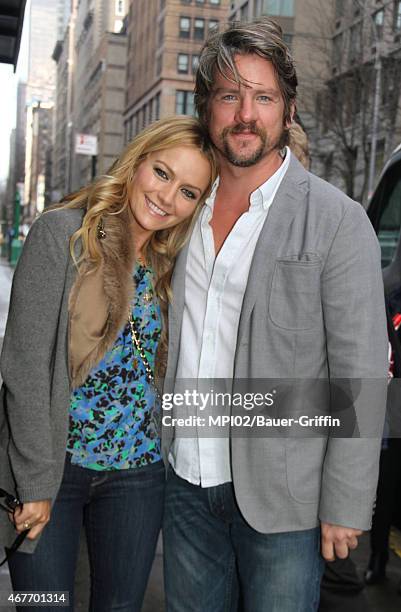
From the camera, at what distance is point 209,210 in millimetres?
2480

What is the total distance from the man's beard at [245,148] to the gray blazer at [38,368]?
54cm

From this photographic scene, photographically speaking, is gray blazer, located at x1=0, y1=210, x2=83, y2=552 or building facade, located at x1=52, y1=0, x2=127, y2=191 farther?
building facade, located at x1=52, y1=0, x2=127, y2=191

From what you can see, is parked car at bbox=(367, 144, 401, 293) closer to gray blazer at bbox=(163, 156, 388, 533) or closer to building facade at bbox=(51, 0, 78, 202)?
gray blazer at bbox=(163, 156, 388, 533)

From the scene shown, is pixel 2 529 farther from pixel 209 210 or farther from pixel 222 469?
pixel 209 210

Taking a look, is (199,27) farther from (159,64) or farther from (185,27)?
(159,64)

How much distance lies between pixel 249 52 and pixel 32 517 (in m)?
1.49

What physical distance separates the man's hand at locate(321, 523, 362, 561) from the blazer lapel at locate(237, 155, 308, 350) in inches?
22.6

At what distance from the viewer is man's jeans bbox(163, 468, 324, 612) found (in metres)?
2.17

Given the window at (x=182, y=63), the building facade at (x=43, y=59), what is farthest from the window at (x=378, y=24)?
the building facade at (x=43, y=59)

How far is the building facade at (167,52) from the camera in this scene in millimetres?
60000

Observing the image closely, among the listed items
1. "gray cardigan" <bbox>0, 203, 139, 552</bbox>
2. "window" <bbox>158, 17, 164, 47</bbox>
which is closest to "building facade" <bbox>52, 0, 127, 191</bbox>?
"window" <bbox>158, 17, 164, 47</bbox>

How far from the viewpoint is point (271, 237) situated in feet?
7.13

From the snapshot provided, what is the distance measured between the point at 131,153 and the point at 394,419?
1.62m

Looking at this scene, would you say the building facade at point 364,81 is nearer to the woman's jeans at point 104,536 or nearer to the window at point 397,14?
the window at point 397,14
